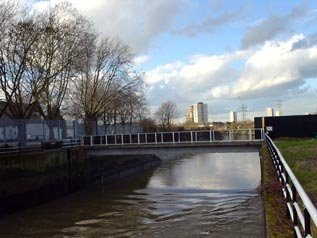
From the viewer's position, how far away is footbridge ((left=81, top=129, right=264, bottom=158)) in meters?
39.9

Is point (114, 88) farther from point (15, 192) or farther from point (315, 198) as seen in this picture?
point (315, 198)

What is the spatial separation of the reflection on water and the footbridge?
104 inches

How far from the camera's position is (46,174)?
34.7 metres

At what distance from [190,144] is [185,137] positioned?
17.0 ft

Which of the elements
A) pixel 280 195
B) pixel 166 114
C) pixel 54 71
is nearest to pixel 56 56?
pixel 54 71

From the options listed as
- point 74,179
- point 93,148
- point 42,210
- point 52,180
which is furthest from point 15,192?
point 93,148

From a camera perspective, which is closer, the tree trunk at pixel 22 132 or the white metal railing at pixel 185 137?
the tree trunk at pixel 22 132

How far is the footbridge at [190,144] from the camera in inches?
1572

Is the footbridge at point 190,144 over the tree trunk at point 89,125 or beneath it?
beneath

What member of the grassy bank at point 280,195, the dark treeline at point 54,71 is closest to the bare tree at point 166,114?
the dark treeline at point 54,71

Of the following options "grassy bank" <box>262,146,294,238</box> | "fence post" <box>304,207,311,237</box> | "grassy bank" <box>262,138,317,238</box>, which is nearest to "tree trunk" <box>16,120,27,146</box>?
"grassy bank" <box>262,138,317,238</box>

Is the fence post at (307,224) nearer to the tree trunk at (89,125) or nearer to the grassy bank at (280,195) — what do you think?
the grassy bank at (280,195)

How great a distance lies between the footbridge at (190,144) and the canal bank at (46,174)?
6.22 feet

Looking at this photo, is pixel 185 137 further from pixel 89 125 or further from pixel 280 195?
pixel 280 195
